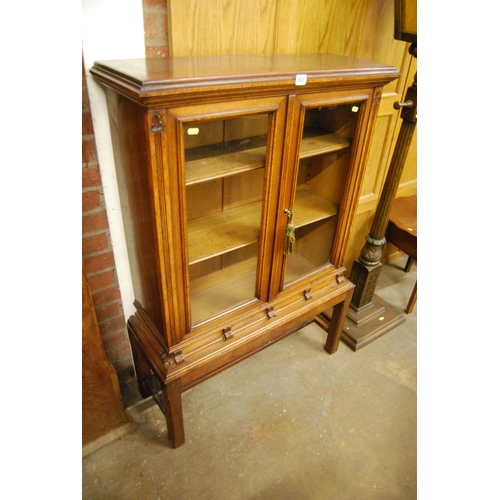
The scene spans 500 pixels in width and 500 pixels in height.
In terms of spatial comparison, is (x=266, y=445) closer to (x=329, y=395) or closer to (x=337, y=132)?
(x=329, y=395)

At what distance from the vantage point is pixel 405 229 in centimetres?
230

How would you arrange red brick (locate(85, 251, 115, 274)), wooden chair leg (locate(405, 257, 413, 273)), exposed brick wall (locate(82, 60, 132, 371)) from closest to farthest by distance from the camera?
exposed brick wall (locate(82, 60, 132, 371))
red brick (locate(85, 251, 115, 274))
wooden chair leg (locate(405, 257, 413, 273))

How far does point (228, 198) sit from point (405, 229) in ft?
4.33

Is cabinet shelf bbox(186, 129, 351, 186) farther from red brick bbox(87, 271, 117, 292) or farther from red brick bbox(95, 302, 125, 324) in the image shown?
red brick bbox(95, 302, 125, 324)

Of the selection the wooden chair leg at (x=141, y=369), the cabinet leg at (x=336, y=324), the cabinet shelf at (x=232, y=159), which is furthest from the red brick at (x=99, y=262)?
the cabinet leg at (x=336, y=324)

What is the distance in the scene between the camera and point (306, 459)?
5.48ft

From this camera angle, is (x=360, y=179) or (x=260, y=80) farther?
(x=360, y=179)

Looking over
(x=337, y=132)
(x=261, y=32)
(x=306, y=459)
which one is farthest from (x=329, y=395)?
(x=261, y=32)

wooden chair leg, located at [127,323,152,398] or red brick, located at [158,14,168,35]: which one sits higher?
red brick, located at [158,14,168,35]

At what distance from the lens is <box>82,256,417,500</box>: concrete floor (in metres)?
1.56

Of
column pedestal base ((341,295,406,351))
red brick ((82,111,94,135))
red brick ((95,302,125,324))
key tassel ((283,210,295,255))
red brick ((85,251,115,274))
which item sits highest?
red brick ((82,111,94,135))

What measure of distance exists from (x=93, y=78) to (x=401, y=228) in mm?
1871

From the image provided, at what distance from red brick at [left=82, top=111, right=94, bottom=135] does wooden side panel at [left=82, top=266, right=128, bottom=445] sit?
512 millimetres

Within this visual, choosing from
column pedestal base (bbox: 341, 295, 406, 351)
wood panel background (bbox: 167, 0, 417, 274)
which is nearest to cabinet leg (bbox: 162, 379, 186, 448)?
column pedestal base (bbox: 341, 295, 406, 351)
